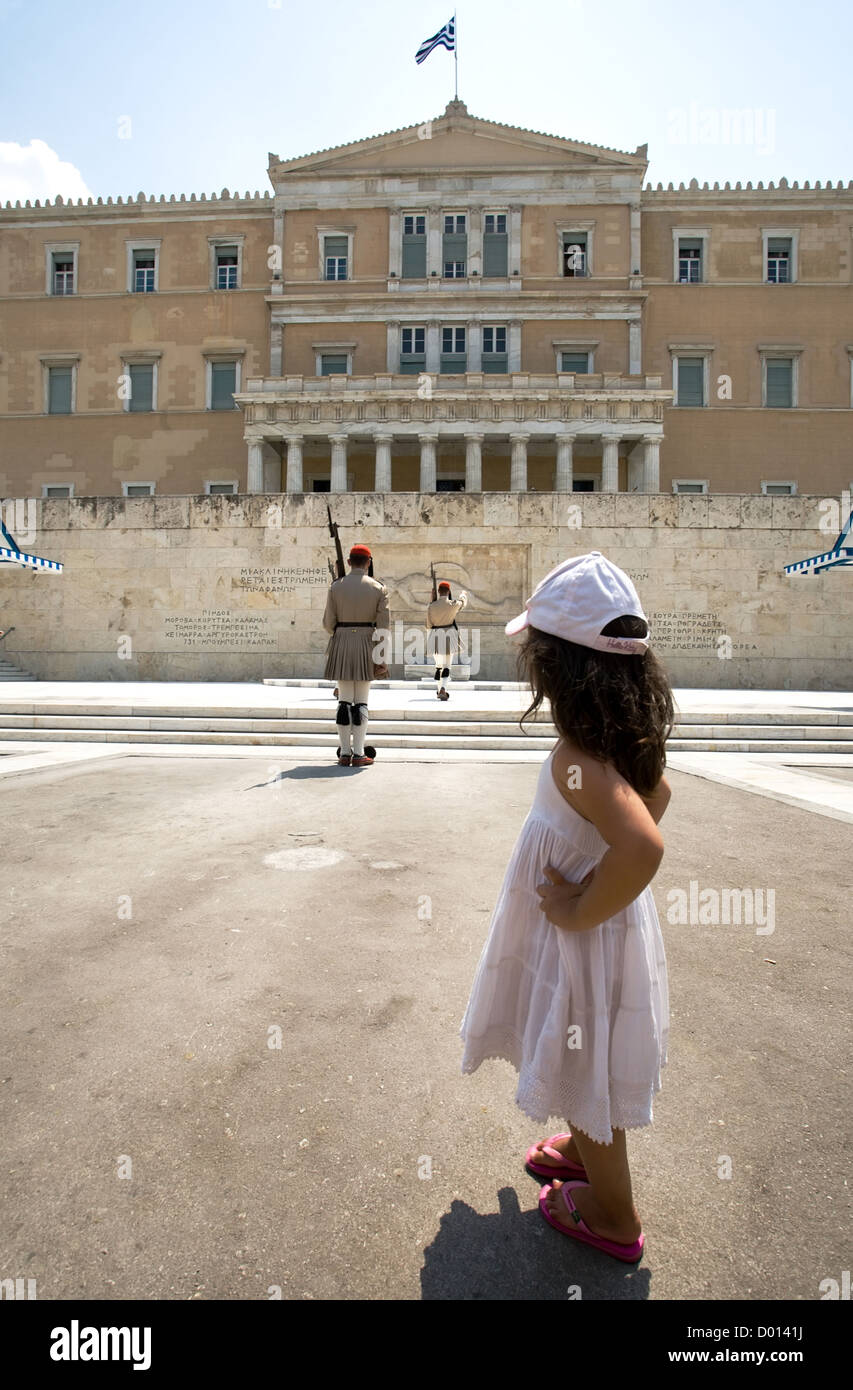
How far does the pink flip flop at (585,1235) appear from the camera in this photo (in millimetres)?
1655

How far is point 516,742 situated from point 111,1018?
24.9 ft

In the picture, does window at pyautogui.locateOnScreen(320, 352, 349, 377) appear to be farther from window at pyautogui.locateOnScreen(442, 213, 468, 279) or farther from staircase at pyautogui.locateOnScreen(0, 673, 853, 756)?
staircase at pyautogui.locateOnScreen(0, 673, 853, 756)

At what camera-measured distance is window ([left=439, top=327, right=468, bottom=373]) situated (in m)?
36.7

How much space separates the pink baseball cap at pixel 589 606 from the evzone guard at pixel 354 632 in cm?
634

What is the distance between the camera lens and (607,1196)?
1.70 m

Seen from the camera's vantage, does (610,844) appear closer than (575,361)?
Yes

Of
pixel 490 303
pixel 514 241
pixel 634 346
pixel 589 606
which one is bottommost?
Result: pixel 589 606

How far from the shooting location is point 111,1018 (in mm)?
2715

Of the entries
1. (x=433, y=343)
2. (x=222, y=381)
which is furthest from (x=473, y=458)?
(x=222, y=381)

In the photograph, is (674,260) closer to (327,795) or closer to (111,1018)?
(327,795)

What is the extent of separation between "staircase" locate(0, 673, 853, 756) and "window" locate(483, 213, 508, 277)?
109ft

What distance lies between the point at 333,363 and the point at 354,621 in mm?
33867

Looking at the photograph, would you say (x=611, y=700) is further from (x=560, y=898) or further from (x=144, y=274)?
(x=144, y=274)

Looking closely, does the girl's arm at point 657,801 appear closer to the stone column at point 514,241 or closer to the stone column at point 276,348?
the stone column at point 276,348
